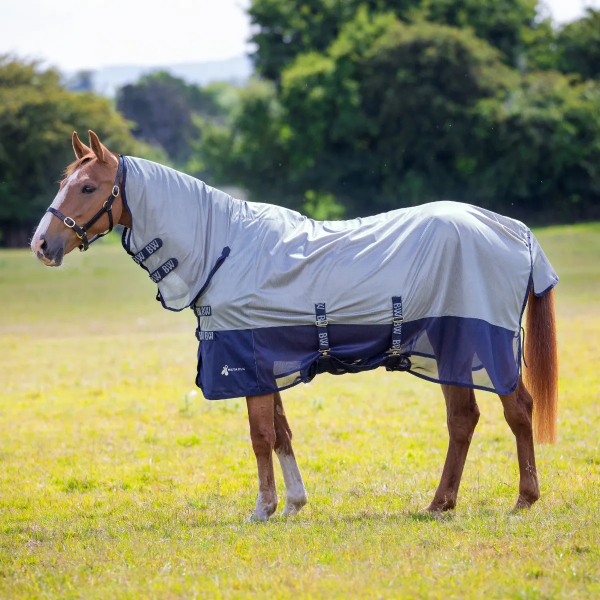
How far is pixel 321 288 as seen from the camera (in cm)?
512

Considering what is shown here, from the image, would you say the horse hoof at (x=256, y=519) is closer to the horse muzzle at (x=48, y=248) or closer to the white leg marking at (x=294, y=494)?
the white leg marking at (x=294, y=494)

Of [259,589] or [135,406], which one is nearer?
[259,589]

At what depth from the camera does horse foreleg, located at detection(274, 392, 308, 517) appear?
547 centimetres

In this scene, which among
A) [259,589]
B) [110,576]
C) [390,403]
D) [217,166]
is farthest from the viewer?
[217,166]

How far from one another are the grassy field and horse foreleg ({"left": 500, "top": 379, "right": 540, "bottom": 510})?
17 centimetres

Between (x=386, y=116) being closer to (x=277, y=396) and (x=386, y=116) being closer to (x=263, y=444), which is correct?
(x=277, y=396)

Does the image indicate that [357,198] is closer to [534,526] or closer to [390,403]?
[390,403]

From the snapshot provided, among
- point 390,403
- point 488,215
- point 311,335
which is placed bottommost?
point 390,403

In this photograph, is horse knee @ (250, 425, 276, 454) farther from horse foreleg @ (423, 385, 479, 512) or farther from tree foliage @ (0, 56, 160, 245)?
tree foliage @ (0, 56, 160, 245)

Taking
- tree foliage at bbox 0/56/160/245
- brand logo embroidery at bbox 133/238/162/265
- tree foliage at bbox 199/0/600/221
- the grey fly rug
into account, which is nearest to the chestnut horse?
the grey fly rug

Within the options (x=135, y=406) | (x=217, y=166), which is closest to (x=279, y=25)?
(x=217, y=166)

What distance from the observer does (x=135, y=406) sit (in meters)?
9.16

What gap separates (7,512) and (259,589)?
2.70m

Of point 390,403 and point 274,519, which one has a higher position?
point 274,519
